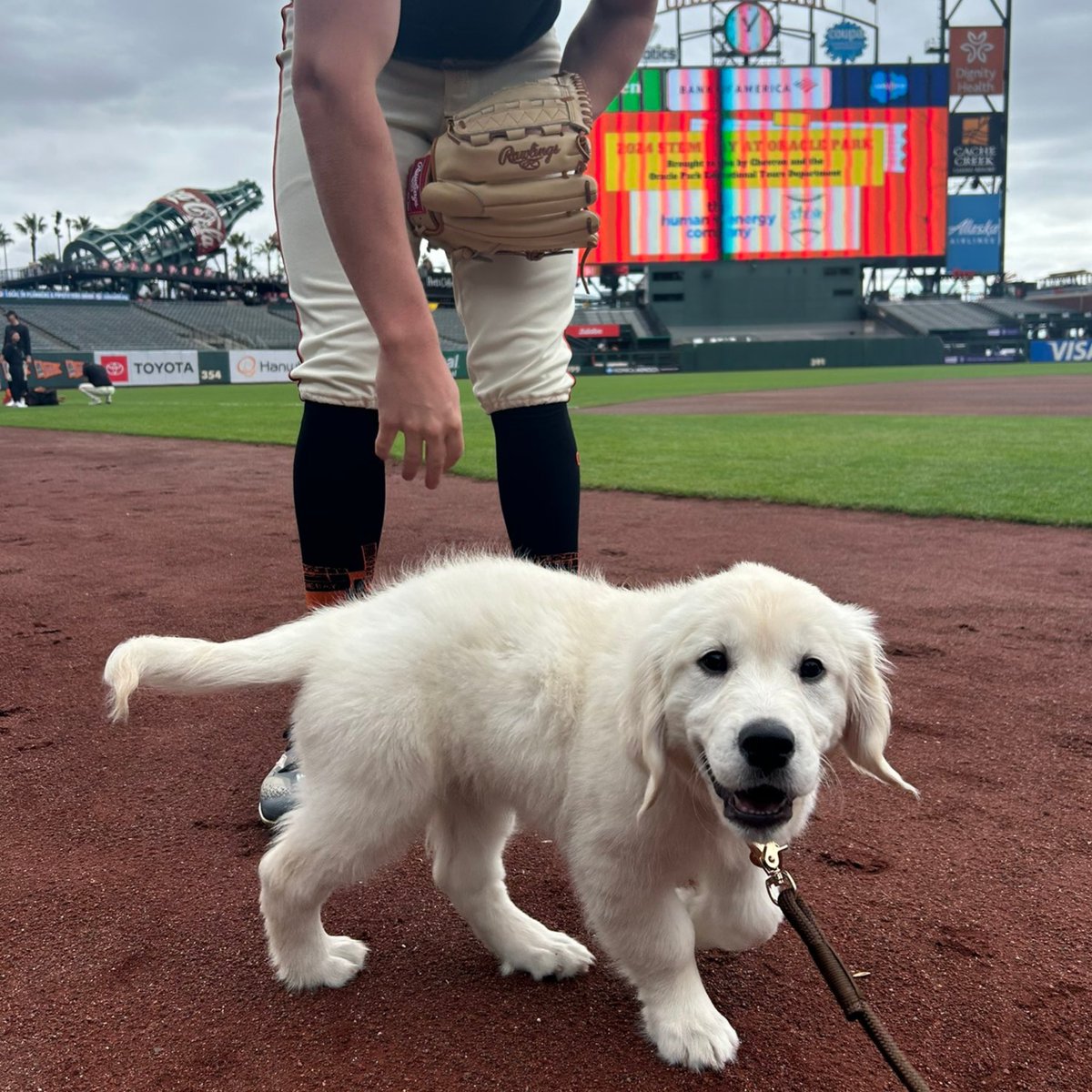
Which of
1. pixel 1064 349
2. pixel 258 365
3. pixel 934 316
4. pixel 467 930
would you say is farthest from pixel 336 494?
pixel 934 316

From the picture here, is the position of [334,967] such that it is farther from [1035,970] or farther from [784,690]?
[1035,970]

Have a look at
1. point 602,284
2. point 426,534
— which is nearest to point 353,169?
point 426,534

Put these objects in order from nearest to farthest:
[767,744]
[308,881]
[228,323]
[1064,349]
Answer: [767,744] < [308,881] < [1064,349] < [228,323]

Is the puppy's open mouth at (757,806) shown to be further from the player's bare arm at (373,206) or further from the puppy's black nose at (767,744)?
the player's bare arm at (373,206)

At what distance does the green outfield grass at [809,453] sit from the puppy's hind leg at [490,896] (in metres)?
5.85

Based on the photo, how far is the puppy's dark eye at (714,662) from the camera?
166 centimetres

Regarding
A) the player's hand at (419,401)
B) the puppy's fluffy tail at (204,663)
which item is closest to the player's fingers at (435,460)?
the player's hand at (419,401)

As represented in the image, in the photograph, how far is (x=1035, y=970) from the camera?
1.99 m

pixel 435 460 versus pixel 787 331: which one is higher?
pixel 787 331

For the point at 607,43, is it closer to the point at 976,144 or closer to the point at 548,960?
the point at 548,960

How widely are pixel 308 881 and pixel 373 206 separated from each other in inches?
55.0

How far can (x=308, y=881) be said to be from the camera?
6.24 feet

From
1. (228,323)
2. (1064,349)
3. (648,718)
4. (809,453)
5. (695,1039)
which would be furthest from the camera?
(228,323)

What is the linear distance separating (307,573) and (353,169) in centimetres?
112
